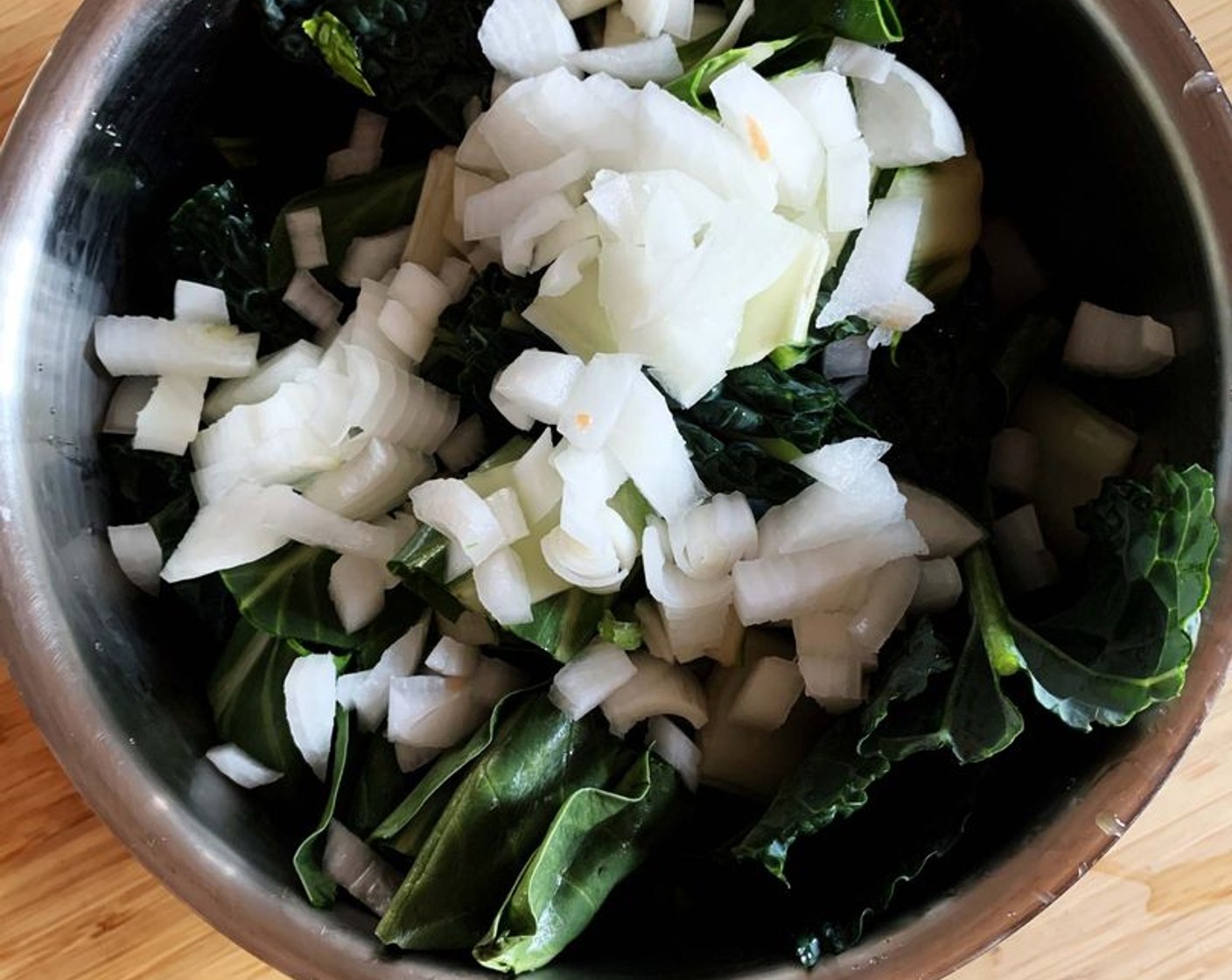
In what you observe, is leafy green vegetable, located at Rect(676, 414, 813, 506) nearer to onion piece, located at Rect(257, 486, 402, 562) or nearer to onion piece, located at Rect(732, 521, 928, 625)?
onion piece, located at Rect(732, 521, 928, 625)

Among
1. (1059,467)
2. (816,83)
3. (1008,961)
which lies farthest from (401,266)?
(1008,961)

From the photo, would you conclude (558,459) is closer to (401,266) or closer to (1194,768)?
(401,266)

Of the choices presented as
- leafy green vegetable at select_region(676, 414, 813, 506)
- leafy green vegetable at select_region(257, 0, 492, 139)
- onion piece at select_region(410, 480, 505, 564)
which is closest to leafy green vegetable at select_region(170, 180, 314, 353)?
leafy green vegetable at select_region(257, 0, 492, 139)

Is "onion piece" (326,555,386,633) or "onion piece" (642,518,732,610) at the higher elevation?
"onion piece" (642,518,732,610)

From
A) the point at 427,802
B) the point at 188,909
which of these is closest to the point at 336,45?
the point at 427,802

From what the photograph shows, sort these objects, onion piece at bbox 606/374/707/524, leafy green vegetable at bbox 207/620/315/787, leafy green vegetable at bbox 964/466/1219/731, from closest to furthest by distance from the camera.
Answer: leafy green vegetable at bbox 964/466/1219/731
onion piece at bbox 606/374/707/524
leafy green vegetable at bbox 207/620/315/787

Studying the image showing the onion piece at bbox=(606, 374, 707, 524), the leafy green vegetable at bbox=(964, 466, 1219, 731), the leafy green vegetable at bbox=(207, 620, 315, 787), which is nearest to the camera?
the leafy green vegetable at bbox=(964, 466, 1219, 731)
